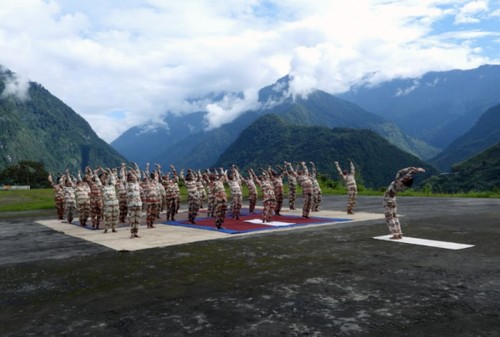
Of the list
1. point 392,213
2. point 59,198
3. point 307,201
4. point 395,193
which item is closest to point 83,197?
point 59,198

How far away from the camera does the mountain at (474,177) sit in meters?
76.0

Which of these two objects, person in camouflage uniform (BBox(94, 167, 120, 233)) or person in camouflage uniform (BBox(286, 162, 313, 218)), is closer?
person in camouflage uniform (BBox(94, 167, 120, 233))

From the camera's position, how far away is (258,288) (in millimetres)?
8133

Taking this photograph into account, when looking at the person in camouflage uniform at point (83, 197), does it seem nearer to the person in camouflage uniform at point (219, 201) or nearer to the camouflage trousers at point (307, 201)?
the person in camouflage uniform at point (219, 201)

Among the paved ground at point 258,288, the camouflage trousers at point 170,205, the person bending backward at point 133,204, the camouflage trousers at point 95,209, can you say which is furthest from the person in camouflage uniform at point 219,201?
the camouflage trousers at point 95,209

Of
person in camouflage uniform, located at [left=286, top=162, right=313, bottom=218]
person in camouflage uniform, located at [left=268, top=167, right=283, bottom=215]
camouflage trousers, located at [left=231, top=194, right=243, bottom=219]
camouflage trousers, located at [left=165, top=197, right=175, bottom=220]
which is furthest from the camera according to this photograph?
person in camouflage uniform, located at [left=268, top=167, right=283, bottom=215]

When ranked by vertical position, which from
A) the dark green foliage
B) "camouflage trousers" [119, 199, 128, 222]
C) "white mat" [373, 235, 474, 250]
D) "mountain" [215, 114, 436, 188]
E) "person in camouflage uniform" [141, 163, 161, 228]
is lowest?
"white mat" [373, 235, 474, 250]

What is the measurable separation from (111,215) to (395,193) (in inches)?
424

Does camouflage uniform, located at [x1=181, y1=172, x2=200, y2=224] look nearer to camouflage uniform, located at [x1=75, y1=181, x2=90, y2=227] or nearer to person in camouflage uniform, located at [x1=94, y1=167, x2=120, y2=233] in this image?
person in camouflage uniform, located at [x1=94, y1=167, x2=120, y2=233]

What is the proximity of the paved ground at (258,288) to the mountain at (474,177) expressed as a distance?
221 feet

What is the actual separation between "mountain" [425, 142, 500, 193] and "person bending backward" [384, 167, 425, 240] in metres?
65.0

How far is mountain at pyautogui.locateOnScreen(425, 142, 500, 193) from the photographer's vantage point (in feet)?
249

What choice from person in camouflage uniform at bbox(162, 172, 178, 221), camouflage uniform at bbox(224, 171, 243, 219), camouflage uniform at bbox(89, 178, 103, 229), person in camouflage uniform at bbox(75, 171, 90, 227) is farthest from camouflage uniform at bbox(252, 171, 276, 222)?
person in camouflage uniform at bbox(75, 171, 90, 227)

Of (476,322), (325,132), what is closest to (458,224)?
(476,322)
